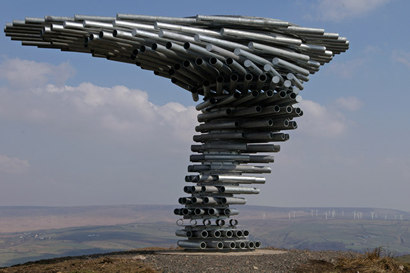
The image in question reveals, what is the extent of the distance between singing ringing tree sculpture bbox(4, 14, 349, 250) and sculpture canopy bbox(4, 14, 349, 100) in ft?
0.11

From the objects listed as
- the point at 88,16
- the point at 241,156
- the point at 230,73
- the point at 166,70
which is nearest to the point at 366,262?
the point at 241,156

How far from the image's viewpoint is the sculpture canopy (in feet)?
65.6

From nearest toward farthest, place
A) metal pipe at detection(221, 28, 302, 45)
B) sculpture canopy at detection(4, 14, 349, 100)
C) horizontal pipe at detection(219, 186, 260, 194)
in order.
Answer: sculpture canopy at detection(4, 14, 349, 100) < metal pipe at detection(221, 28, 302, 45) < horizontal pipe at detection(219, 186, 260, 194)

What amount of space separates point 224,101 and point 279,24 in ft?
11.3

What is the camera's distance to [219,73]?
21281 mm

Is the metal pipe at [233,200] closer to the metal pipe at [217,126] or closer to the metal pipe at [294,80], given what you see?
the metal pipe at [217,126]

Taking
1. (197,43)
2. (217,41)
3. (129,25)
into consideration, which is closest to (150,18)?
(129,25)

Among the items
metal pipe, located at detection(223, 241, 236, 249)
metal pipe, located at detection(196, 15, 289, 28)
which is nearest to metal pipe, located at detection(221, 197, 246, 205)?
metal pipe, located at detection(223, 241, 236, 249)

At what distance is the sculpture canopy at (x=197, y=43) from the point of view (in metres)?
20.0

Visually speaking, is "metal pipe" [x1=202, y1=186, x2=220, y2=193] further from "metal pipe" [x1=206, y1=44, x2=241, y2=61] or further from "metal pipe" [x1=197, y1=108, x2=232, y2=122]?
"metal pipe" [x1=206, y1=44, x2=241, y2=61]

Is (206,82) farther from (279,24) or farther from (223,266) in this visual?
(223,266)

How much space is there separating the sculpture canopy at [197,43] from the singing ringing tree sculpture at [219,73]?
35 millimetres

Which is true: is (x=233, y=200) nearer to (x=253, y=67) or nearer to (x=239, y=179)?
(x=239, y=179)

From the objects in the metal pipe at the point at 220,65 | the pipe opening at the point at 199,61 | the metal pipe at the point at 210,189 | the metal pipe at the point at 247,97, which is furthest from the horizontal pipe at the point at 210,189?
the pipe opening at the point at 199,61
